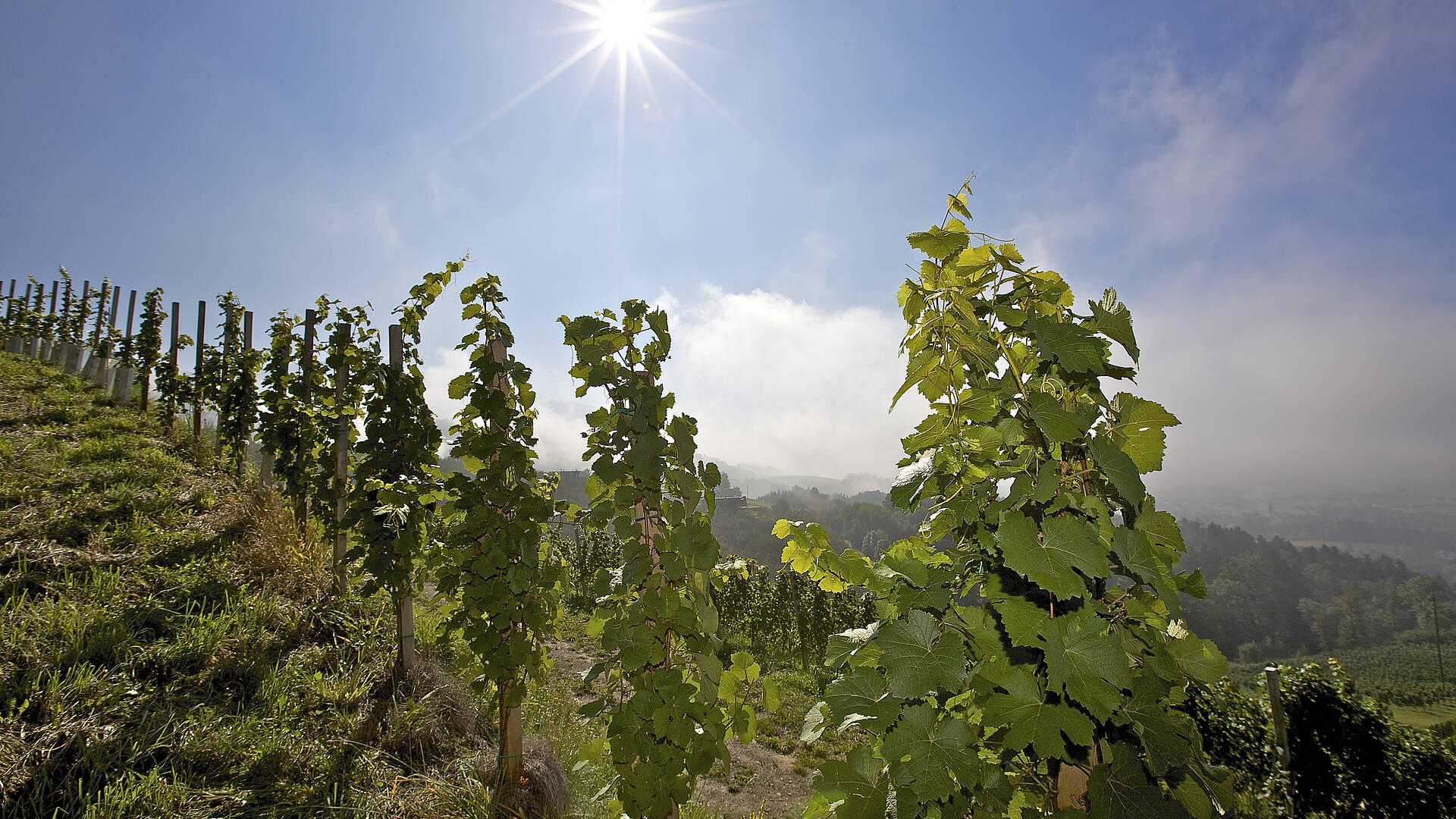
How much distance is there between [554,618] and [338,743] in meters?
1.55

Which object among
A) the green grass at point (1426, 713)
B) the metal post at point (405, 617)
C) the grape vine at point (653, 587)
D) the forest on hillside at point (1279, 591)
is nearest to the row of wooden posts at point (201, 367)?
the metal post at point (405, 617)

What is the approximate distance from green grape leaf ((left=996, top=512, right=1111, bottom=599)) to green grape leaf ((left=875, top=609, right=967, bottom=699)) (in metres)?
0.21

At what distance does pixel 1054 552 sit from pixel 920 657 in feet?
1.09

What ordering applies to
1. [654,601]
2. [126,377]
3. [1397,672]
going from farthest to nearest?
[1397,672], [126,377], [654,601]

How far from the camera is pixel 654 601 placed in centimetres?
198

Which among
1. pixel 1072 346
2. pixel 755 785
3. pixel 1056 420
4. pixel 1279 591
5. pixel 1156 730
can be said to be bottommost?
pixel 1279 591

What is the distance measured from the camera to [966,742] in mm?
1049

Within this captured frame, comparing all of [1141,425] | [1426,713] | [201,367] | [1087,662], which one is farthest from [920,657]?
[1426,713]

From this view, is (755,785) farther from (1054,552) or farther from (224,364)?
(224,364)

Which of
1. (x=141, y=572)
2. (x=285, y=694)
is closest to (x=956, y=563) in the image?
(x=285, y=694)

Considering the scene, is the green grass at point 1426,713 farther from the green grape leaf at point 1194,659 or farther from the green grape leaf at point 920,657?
the green grape leaf at point 920,657

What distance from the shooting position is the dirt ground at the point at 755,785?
507 cm

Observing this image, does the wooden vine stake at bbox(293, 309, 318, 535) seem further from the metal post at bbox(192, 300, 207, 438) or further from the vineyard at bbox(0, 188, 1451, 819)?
the metal post at bbox(192, 300, 207, 438)

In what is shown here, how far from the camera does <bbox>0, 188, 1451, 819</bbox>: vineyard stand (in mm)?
1059
